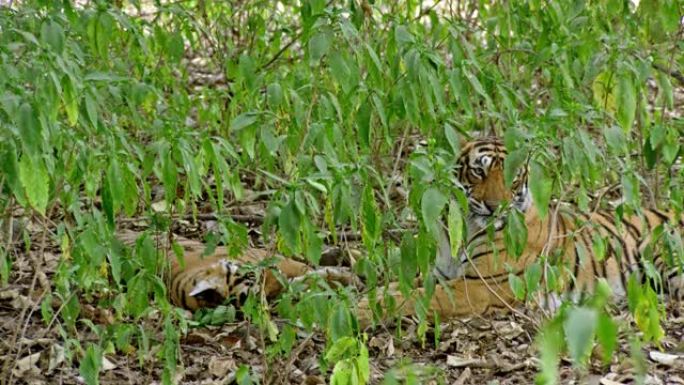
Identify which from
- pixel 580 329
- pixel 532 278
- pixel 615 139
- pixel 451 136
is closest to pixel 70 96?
pixel 451 136

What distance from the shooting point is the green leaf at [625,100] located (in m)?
3.46

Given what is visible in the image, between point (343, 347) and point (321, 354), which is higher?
point (343, 347)

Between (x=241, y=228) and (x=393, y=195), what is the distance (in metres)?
1.98

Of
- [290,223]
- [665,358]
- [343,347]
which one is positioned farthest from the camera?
Answer: [665,358]

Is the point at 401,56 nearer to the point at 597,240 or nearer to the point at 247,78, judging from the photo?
the point at 247,78

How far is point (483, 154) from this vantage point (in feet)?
16.6

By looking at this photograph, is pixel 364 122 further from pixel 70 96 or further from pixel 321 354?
pixel 321 354

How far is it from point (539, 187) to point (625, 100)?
52 cm

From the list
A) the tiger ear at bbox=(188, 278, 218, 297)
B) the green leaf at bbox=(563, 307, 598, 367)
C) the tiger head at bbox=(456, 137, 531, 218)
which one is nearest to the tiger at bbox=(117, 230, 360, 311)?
the tiger ear at bbox=(188, 278, 218, 297)

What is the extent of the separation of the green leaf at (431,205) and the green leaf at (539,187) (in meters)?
0.29

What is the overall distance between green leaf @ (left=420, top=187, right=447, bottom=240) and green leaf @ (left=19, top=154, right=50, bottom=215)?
898mm

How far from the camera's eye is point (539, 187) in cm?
314

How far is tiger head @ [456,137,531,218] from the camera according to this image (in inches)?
195

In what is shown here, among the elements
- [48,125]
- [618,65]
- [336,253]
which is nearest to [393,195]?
[336,253]
